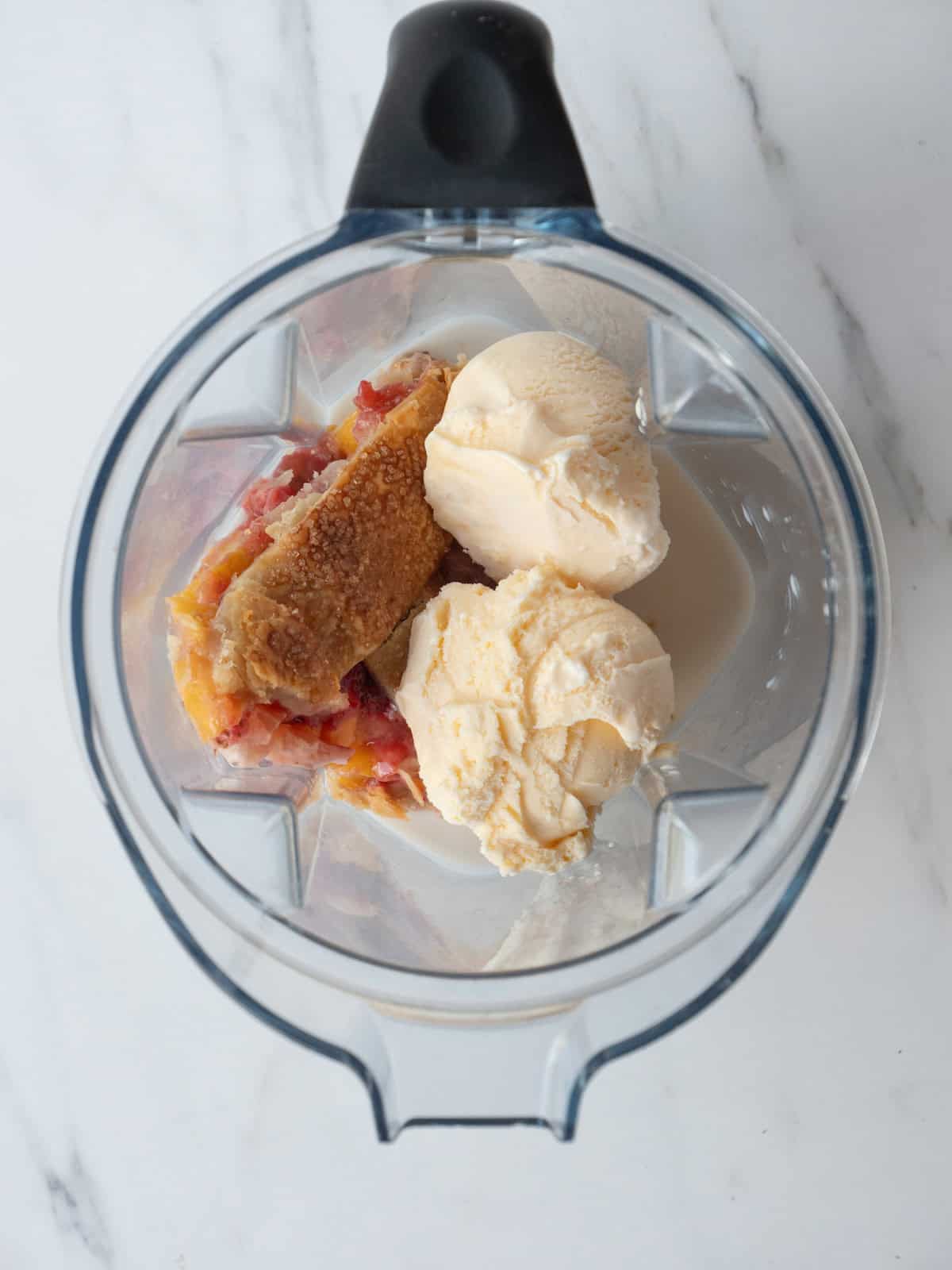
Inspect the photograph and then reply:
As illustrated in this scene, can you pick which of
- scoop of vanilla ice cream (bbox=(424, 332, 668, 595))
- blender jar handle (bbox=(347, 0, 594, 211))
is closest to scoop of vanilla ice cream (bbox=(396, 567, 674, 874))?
scoop of vanilla ice cream (bbox=(424, 332, 668, 595))

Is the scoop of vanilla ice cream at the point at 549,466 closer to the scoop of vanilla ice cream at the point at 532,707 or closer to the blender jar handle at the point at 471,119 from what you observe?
the scoop of vanilla ice cream at the point at 532,707

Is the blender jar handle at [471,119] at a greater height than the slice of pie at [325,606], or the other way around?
the blender jar handle at [471,119]

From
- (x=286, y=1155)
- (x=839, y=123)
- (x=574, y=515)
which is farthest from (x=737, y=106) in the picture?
(x=286, y=1155)

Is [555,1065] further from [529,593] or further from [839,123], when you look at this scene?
[839,123]

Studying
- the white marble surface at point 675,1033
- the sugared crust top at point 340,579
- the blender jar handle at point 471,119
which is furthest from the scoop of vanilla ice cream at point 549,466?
the white marble surface at point 675,1033

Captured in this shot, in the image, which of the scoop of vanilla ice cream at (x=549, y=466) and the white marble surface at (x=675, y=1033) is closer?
the scoop of vanilla ice cream at (x=549, y=466)

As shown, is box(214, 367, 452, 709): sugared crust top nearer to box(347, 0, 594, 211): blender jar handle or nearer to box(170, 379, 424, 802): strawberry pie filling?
box(170, 379, 424, 802): strawberry pie filling
